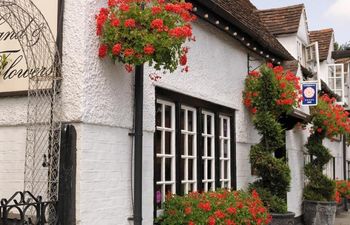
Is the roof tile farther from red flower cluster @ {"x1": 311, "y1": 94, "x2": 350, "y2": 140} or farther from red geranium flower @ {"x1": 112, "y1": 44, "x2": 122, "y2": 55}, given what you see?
red geranium flower @ {"x1": 112, "y1": 44, "x2": 122, "y2": 55}

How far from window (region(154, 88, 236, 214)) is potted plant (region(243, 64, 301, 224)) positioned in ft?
2.35

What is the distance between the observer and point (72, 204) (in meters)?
4.98

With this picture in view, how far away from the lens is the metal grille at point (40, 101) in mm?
5090

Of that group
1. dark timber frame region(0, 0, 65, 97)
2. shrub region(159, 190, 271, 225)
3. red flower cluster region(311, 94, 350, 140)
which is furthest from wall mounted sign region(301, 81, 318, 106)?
dark timber frame region(0, 0, 65, 97)

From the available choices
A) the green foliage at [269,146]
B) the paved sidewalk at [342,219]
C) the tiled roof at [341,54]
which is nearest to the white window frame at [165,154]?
the green foliage at [269,146]

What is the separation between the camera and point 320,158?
46.1 feet

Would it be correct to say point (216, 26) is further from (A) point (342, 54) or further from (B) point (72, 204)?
(A) point (342, 54)

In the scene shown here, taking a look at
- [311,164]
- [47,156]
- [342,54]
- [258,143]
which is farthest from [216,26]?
[342,54]

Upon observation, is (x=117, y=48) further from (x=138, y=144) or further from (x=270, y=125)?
(x=270, y=125)

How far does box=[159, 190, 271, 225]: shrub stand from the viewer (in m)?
6.56

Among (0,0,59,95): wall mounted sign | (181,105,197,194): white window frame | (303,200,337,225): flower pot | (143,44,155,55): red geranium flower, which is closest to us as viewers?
(143,44,155,55): red geranium flower

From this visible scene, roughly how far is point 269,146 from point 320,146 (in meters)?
4.56

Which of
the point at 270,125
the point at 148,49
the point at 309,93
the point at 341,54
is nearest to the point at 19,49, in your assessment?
the point at 148,49

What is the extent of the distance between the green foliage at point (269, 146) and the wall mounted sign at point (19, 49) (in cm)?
538
